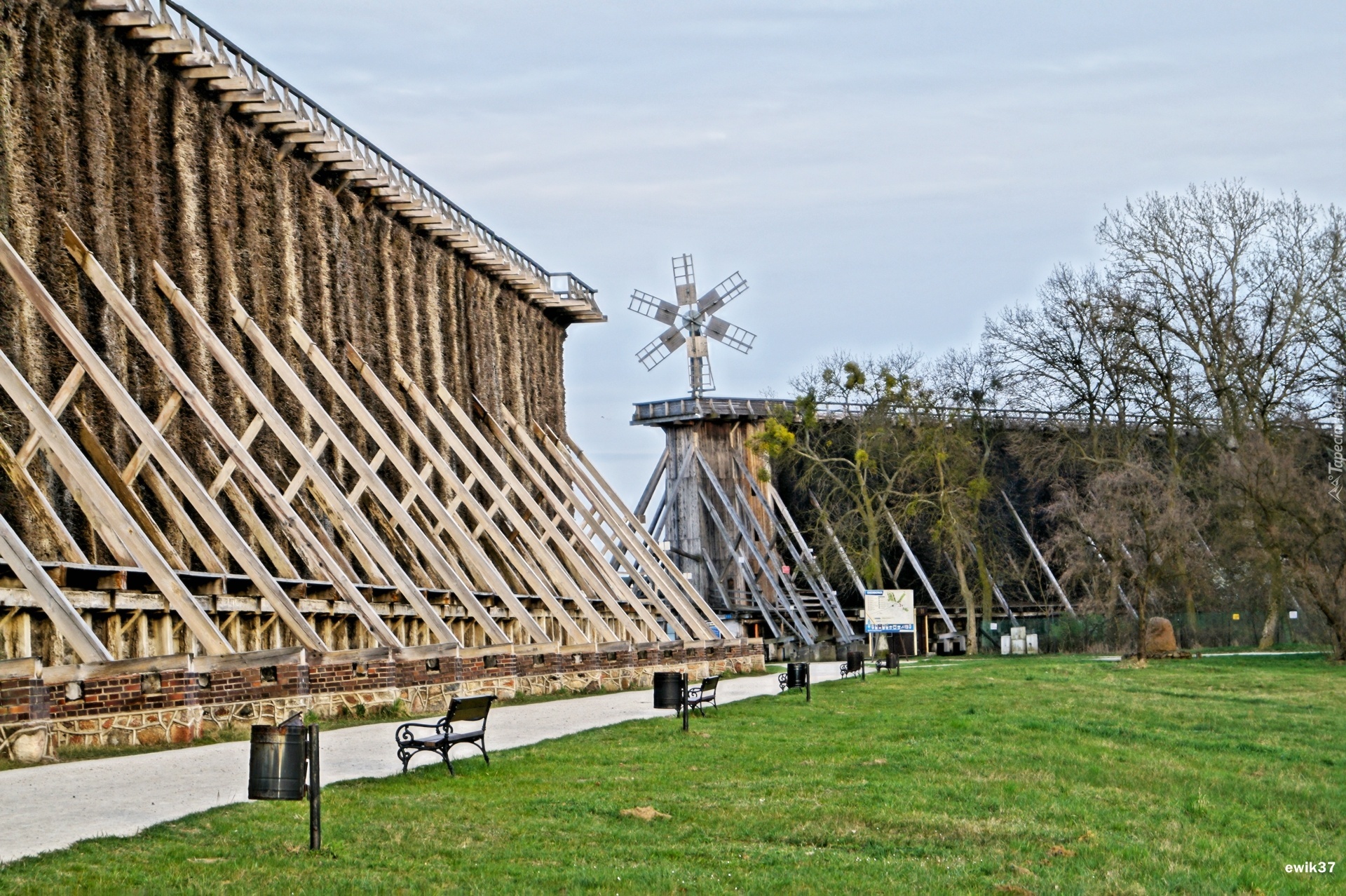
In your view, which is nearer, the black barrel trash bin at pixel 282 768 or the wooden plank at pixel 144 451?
the black barrel trash bin at pixel 282 768

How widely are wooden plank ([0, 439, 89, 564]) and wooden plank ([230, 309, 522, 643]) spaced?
154 inches

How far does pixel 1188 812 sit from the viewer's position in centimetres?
1276

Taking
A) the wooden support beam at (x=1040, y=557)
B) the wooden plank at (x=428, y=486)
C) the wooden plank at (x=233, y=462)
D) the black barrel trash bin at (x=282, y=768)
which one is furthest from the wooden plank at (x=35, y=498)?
the wooden support beam at (x=1040, y=557)

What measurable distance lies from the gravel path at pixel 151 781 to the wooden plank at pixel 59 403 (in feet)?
16.3

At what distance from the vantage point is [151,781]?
12.8 m

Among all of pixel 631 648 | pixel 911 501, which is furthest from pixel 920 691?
pixel 911 501

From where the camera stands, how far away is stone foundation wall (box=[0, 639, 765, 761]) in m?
14.1

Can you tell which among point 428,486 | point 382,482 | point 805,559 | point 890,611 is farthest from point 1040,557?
point 382,482

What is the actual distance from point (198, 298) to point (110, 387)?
735 centimetres

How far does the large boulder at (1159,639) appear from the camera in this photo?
1519 inches

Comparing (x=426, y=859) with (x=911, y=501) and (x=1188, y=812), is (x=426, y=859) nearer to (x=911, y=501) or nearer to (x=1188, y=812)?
(x=1188, y=812)

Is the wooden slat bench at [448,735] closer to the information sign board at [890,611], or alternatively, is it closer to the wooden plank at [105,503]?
the wooden plank at [105,503]

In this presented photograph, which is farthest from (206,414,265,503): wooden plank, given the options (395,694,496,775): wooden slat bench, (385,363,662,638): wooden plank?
(395,694,496,775): wooden slat bench

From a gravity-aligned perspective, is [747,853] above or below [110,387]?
below
